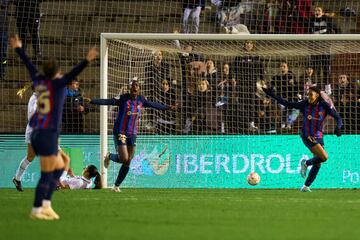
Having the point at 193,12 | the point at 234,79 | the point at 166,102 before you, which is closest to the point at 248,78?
the point at 234,79

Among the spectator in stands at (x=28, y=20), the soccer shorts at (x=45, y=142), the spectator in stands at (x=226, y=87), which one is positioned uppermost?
the spectator in stands at (x=28, y=20)

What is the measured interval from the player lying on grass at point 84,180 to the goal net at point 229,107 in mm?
1091

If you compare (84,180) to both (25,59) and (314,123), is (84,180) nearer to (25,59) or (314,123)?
(314,123)

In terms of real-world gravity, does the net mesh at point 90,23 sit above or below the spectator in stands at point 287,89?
above

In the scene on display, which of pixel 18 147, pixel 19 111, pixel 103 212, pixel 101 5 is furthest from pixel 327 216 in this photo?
pixel 101 5

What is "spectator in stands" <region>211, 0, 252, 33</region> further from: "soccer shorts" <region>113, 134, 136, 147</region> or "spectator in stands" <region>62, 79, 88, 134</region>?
"soccer shorts" <region>113, 134, 136, 147</region>

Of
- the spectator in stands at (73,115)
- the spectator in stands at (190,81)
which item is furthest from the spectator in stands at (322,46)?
the spectator in stands at (73,115)

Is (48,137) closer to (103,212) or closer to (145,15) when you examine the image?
(103,212)

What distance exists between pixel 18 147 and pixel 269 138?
5722 mm

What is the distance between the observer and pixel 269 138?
22359 millimetres

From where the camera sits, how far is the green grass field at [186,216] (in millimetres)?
10812

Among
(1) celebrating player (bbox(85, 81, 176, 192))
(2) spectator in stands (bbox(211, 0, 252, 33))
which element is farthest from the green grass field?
(2) spectator in stands (bbox(211, 0, 252, 33))

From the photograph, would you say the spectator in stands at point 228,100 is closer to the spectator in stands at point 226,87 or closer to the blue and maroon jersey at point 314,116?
the spectator in stands at point 226,87

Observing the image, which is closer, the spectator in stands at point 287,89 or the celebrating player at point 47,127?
the celebrating player at point 47,127
